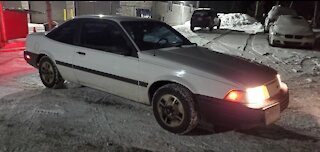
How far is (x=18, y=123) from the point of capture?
12.4ft

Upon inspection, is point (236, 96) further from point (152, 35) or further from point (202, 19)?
point (202, 19)

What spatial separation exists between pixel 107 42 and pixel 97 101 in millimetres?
1096

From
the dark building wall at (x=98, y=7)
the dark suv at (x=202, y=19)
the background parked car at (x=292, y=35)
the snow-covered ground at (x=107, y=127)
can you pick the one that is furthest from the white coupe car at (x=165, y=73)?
the dark building wall at (x=98, y=7)

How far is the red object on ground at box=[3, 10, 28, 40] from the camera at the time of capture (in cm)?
1147

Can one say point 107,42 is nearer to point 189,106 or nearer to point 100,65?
point 100,65

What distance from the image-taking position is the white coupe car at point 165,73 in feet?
10.5

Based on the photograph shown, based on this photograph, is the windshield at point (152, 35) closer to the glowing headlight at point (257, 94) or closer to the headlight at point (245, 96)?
the headlight at point (245, 96)

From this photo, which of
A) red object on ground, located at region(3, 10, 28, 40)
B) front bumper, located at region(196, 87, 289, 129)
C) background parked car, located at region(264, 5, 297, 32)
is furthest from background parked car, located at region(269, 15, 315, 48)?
red object on ground, located at region(3, 10, 28, 40)

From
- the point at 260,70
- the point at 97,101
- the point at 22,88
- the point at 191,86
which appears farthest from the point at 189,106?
the point at 22,88

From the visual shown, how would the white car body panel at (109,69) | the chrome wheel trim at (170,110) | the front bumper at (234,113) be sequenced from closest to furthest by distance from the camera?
the front bumper at (234,113), the chrome wheel trim at (170,110), the white car body panel at (109,69)

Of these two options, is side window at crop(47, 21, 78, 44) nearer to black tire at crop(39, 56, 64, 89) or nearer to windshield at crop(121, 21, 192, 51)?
black tire at crop(39, 56, 64, 89)

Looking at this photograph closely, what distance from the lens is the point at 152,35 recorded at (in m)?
4.32

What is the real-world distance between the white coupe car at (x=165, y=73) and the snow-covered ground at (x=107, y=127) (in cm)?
29

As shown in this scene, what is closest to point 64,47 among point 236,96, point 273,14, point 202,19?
point 236,96
